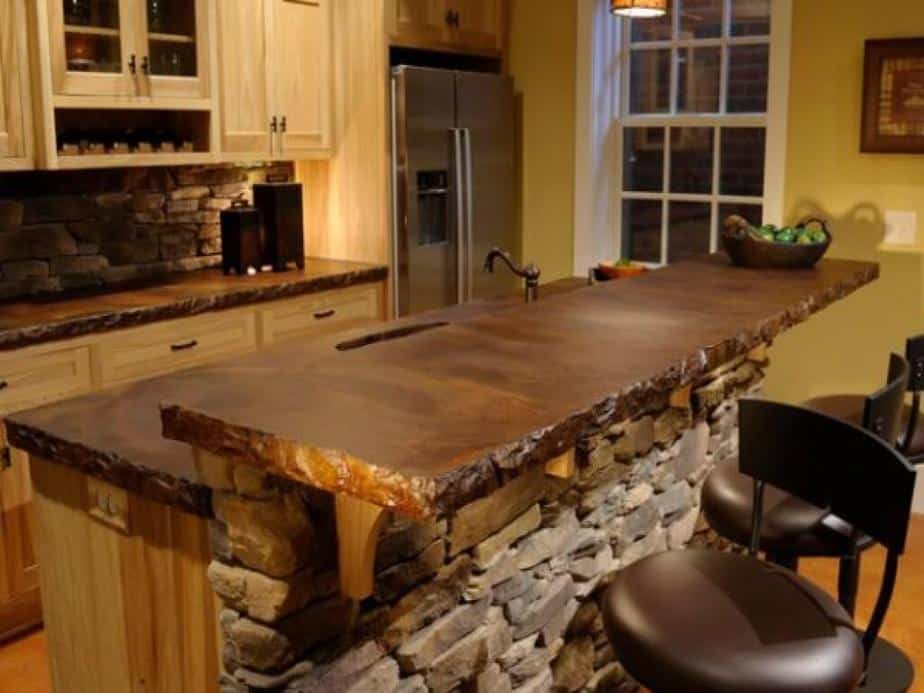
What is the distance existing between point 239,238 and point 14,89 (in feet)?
3.86

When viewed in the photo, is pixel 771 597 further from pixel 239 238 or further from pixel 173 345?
pixel 239 238

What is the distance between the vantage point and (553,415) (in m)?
1.59

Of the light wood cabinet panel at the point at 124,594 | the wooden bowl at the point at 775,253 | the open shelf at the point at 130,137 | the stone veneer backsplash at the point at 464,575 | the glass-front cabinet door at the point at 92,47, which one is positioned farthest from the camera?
the open shelf at the point at 130,137

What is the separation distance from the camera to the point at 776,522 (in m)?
2.32

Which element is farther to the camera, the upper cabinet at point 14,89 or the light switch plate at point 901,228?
the light switch plate at point 901,228

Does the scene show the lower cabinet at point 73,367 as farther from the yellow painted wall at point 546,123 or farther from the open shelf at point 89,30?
the yellow painted wall at point 546,123

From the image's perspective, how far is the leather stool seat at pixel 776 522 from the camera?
7.52ft

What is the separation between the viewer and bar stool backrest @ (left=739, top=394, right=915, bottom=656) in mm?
1762

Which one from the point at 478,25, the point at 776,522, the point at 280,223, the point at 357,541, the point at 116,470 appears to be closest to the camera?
the point at 357,541

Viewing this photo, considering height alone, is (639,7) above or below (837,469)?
above

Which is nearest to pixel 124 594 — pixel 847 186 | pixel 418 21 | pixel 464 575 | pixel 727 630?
pixel 464 575

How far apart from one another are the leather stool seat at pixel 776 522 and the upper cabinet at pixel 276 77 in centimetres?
258

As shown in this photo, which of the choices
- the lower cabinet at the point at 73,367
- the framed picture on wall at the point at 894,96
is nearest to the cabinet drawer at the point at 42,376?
the lower cabinet at the point at 73,367

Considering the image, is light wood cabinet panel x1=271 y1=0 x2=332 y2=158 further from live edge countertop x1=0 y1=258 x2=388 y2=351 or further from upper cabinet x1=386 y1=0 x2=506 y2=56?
live edge countertop x1=0 y1=258 x2=388 y2=351
